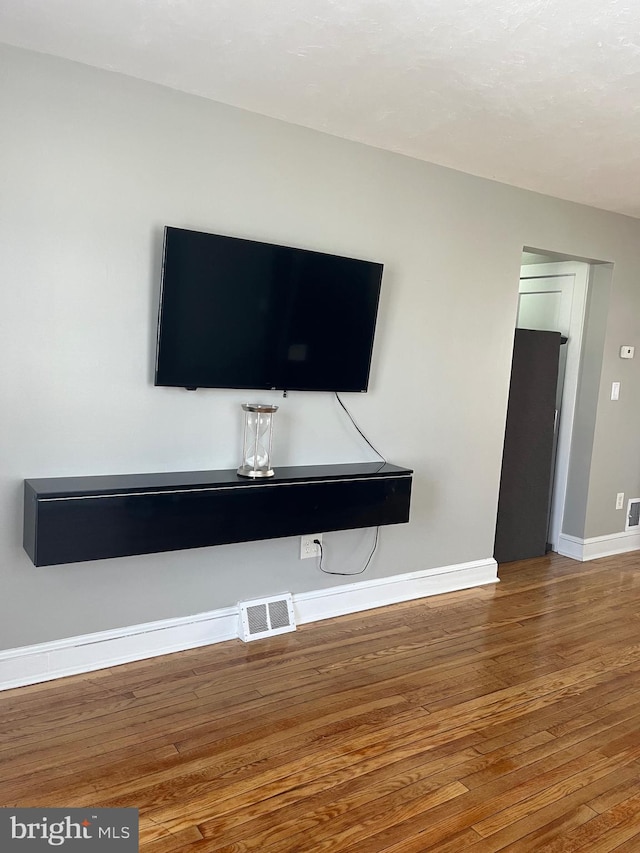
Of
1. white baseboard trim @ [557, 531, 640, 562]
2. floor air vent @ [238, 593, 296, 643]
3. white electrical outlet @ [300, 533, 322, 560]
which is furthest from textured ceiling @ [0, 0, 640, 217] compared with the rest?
white baseboard trim @ [557, 531, 640, 562]

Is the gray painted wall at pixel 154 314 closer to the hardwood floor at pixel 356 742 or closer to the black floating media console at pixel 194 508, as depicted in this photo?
the black floating media console at pixel 194 508

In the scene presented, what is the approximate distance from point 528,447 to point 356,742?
108 inches

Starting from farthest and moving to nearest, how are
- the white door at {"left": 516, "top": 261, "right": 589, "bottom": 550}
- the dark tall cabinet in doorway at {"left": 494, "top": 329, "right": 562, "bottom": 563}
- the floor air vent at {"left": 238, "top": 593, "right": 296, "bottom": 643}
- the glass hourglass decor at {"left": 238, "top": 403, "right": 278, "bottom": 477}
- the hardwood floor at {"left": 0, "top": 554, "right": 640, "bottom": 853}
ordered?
the white door at {"left": 516, "top": 261, "right": 589, "bottom": 550}, the dark tall cabinet in doorway at {"left": 494, "top": 329, "right": 562, "bottom": 563}, the floor air vent at {"left": 238, "top": 593, "right": 296, "bottom": 643}, the glass hourglass decor at {"left": 238, "top": 403, "right": 278, "bottom": 477}, the hardwood floor at {"left": 0, "top": 554, "right": 640, "bottom": 853}

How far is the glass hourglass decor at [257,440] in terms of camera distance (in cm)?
301

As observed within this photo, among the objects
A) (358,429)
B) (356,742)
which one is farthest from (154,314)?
(356,742)

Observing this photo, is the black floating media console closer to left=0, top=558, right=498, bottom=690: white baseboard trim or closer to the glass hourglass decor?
the glass hourglass decor

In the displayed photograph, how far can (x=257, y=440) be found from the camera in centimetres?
308

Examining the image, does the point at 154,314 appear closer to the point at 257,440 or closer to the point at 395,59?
the point at 257,440

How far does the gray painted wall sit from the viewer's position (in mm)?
2562

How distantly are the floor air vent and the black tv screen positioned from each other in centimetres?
104

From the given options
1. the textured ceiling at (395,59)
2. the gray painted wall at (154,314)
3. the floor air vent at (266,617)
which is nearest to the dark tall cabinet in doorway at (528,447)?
the gray painted wall at (154,314)

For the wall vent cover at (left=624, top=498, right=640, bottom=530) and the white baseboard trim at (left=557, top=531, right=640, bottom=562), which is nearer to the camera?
the white baseboard trim at (left=557, top=531, right=640, bottom=562)

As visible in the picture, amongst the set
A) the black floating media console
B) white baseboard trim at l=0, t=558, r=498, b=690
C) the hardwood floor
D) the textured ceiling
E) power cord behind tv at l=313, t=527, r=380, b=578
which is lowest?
the hardwood floor

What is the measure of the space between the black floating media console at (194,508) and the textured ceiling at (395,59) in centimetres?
159
